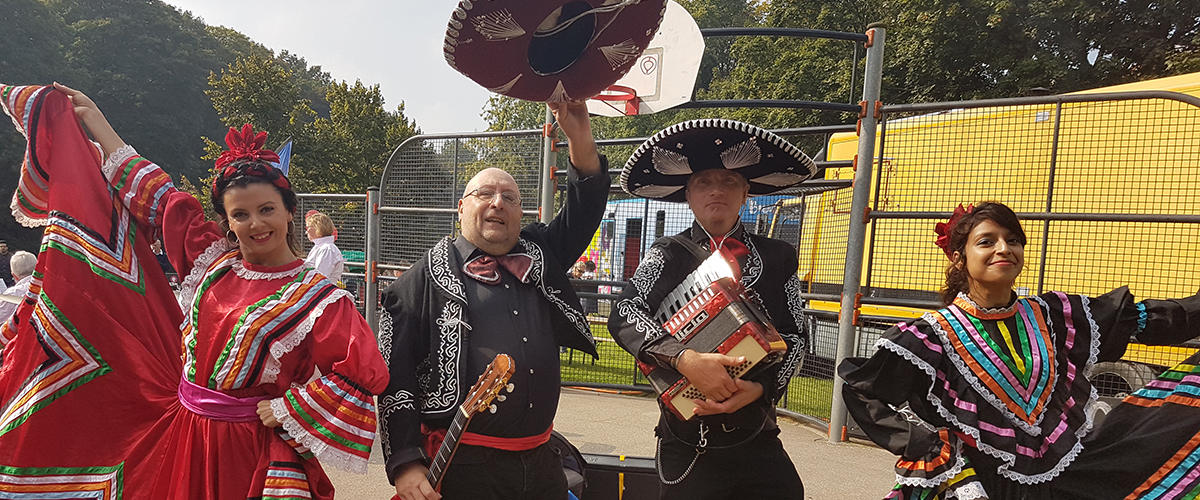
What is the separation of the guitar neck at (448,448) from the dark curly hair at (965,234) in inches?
68.8

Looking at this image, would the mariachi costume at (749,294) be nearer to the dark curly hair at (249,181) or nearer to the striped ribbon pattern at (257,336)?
the striped ribbon pattern at (257,336)

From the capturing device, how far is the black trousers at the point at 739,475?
2295 mm

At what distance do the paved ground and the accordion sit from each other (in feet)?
8.75

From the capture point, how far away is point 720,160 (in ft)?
8.38

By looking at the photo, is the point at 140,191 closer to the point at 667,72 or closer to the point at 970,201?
the point at 667,72

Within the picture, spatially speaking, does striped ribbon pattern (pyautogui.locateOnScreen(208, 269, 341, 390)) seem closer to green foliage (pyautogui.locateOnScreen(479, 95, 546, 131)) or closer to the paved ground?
A: the paved ground

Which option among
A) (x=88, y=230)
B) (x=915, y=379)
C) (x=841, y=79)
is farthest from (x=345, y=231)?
(x=841, y=79)

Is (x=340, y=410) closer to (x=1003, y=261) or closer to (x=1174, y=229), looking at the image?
(x=1003, y=261)

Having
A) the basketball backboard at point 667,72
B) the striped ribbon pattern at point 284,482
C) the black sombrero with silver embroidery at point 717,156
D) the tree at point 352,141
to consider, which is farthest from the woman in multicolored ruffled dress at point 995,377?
the tree at point 352,141

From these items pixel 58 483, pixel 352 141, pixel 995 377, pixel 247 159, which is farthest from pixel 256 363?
pixel 352 141

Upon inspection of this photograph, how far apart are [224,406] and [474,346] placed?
78 centimetres

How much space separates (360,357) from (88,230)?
125 centimetres

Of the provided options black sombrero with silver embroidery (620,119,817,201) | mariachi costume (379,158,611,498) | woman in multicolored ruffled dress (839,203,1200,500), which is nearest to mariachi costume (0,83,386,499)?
mariachi costume (379,158,611,498)

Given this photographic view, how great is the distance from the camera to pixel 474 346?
2.25 m
